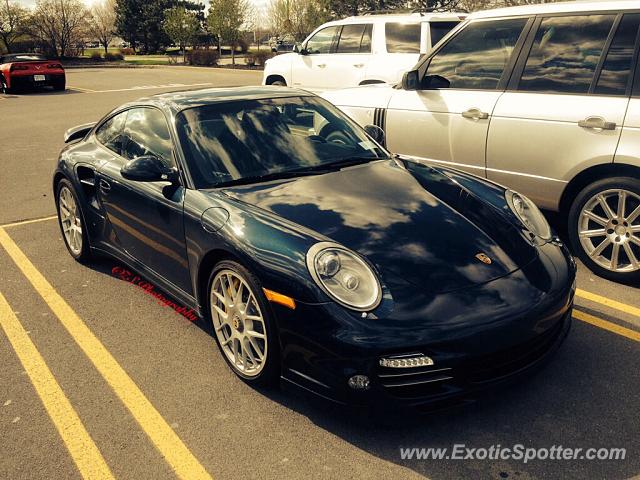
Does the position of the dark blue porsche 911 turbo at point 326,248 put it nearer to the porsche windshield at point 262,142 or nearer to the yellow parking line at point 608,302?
the porsche windshield at point 262,142

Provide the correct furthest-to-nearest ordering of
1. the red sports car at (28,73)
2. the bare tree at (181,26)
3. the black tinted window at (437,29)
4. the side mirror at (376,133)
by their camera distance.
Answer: the bare tree at (181,26)
the red sports car at (28,73)
the black tinted window at (437,29)
the side mirror at (376,133)

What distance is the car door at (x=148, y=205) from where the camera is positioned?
12.2 feet

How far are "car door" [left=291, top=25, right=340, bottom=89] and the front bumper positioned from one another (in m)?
8.79

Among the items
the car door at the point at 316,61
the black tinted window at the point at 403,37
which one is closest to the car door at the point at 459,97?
the black tinted window at the point at 403,37

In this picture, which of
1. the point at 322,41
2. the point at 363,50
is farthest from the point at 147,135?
the point at 322,41

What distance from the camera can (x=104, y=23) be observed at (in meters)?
83.5

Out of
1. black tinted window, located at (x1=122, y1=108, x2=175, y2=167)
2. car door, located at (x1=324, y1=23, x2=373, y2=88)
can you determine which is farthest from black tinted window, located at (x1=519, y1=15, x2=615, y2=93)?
car door, located at (x1=324, y1=23, x2=373, y2=88)

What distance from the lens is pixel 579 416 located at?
2955mm

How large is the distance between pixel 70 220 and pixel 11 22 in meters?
56.4

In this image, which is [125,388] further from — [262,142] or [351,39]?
[351,39]

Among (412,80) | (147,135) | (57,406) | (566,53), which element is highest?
(566,53)

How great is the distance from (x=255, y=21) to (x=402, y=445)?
66504 mm

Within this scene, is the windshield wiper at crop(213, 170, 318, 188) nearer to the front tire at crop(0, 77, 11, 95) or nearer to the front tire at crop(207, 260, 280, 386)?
the front tire at crop(207, 260, 280, 386)

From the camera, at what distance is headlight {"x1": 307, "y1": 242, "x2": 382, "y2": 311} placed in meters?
2.81
